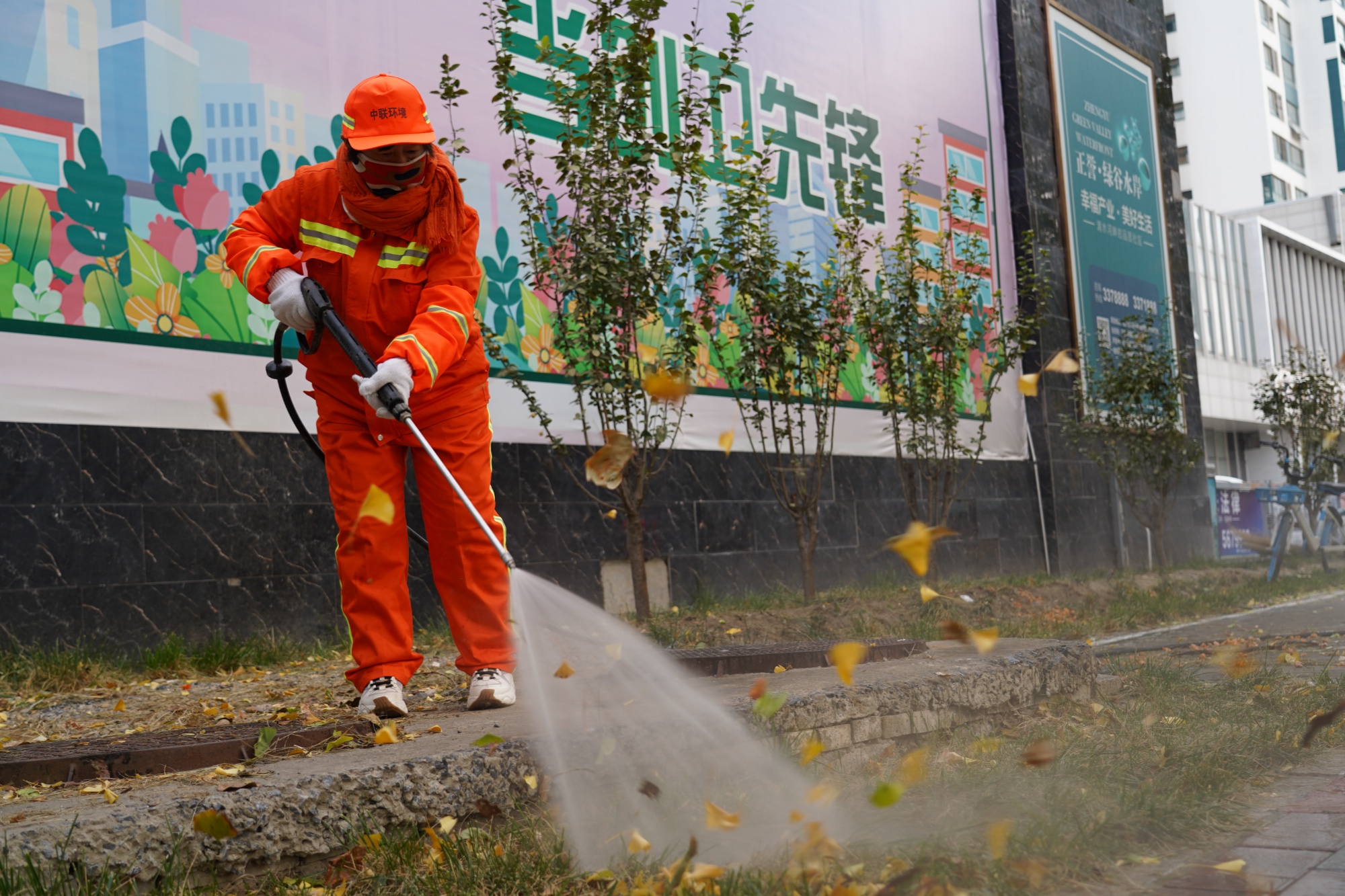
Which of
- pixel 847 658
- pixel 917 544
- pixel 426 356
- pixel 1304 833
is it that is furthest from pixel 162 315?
pixel 1304 833

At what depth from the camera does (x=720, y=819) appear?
9.19 feet

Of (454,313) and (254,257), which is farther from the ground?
(254,257)

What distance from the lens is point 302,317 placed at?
3812 mm

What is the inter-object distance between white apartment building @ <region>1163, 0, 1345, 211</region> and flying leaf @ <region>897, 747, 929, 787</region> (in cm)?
5490

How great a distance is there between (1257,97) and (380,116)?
59.1 meters

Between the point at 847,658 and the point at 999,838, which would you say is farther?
the point at 847,658

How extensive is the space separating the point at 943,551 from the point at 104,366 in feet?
26.4

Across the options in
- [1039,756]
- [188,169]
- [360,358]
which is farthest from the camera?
[188,169]

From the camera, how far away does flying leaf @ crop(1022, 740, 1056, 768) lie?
342 cm

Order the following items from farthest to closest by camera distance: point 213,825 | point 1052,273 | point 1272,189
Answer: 1. point 1272,189
2. point 1052,273
3. point 213,825

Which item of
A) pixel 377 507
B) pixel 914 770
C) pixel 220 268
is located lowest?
pixel 914 770

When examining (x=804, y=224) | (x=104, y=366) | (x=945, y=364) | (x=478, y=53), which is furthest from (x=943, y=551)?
(x=104, y=366)

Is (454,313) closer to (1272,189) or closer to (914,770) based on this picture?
(914,770)

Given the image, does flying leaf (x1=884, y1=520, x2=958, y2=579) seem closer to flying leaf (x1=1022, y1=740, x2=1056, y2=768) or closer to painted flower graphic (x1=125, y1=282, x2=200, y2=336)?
flying leaf (x1=1022, y1=740, x2=1056, y2=768)
